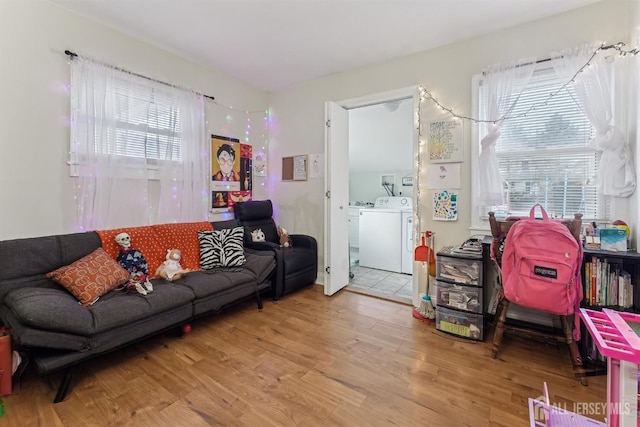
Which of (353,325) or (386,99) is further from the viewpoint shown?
(386,99)

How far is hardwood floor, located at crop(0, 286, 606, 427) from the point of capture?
57.9 inches

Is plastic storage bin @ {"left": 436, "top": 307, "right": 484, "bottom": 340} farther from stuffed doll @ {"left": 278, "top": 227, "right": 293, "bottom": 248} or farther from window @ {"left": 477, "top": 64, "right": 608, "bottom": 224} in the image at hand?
stuffed doll @ {"left": 278, "top": 227, "right": 293, "bottom": 248}

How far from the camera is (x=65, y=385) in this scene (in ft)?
5.24

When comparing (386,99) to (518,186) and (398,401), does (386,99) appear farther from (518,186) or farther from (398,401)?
(398,401)

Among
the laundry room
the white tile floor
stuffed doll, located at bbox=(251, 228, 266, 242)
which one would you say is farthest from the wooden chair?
stuffed doll, located at bbox=(251, 228, 266, 242)

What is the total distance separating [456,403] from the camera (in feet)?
Answer: 5.12

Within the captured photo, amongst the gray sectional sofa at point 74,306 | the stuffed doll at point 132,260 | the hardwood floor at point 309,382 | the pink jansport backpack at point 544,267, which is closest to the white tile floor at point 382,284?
the hardwood floor at point 309,382

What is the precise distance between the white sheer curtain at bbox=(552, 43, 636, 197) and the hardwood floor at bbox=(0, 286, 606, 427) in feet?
4.28

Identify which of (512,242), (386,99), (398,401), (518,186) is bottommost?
(398,401)

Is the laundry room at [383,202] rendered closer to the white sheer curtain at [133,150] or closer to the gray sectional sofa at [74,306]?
the gray sectional sofa at [74,306]

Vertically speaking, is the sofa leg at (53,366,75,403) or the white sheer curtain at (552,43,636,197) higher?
the white sheer curtain at (552,43,636,197)

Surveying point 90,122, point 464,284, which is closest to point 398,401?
point 464,284

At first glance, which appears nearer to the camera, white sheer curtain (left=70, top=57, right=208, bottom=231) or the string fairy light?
the string fairy light

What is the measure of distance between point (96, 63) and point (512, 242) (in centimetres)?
353
